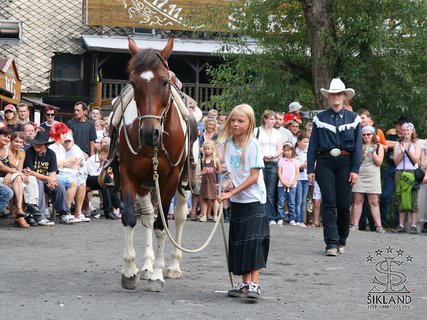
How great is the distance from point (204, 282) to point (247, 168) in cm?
151

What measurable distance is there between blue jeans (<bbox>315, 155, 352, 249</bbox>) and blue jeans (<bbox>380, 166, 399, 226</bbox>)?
6126mm

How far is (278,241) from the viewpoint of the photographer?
14.3 metres

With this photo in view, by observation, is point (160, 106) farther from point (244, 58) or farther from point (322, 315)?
point (244, 58)

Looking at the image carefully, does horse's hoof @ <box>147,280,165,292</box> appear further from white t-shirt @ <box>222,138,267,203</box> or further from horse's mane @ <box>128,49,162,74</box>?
horse's mane @ <box>128,49,162,74</box>

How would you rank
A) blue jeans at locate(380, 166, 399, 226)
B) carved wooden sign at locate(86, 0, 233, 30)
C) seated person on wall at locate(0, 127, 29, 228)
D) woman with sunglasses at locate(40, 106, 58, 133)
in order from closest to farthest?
seated person on wall at locate(0, 127, 29, 228)
woman with sunglasses at locate(40, 106, 58, 133)
blue jeans at locate(380, 166, 399, 226)
carved wooden sign at locate(86, 0, 233, 30)

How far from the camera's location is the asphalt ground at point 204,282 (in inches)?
310

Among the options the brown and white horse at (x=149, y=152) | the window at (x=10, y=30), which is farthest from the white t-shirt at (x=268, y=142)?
the window at (x=10, y=30)

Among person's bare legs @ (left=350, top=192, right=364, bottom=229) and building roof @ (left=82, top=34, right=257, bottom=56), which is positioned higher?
building roof @ (left=82, top=34, right=257, bottom=56)

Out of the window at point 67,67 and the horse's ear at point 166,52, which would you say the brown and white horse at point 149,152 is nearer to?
the horse's ear at point 166,52

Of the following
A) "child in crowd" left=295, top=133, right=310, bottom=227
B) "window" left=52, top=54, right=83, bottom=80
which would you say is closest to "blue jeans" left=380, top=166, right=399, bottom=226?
"child in crowd" left=295, top=133, right=310, bottom=227

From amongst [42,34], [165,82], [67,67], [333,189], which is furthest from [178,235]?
[42,34]

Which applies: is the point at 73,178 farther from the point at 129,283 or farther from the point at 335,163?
the point at 129,283

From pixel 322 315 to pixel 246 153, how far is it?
5.92 ft

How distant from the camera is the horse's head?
8890 mm
